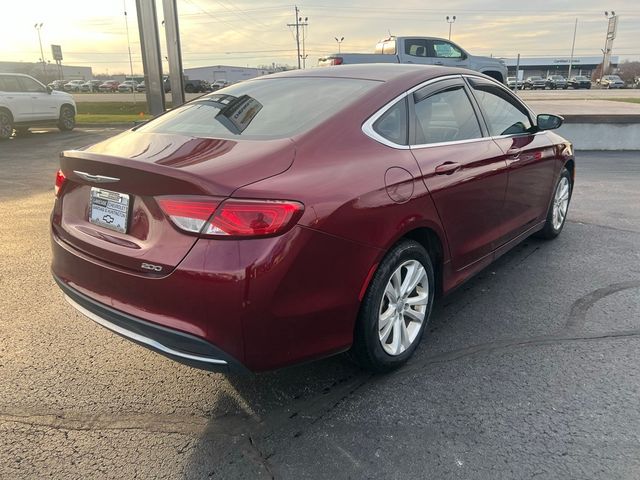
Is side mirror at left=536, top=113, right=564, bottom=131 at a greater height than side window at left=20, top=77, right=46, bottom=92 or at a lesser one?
lesser

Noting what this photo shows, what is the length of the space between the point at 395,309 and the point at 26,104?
621 inches

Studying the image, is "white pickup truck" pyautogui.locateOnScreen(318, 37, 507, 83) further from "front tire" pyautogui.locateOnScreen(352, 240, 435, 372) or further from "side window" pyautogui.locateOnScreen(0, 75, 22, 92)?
"front tire" pyautogui.locateOnScreen(352, 240, 435, 372)

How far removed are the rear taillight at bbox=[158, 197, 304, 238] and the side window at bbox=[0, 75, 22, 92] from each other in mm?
15519

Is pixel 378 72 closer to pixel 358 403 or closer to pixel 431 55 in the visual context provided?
pixel 358 403

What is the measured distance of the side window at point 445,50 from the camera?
1600cm

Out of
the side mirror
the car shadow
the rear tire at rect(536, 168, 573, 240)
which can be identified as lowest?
the car shadow

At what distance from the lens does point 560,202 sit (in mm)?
5238

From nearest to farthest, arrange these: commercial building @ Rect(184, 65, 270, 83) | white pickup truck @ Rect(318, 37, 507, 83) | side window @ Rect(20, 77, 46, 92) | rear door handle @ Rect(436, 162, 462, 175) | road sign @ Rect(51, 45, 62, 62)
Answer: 1. rear door handle @ Rect(436, 162, 462, 175)
2. side window @ Rect(20, 77, 46, 92)
3. white pickup truck @ Rect(318, 37, 507, 83)
4. road sign @ Rect(51, 45, 62, 62)
5. commercial building @ Rect(184, 65, 270, 83)

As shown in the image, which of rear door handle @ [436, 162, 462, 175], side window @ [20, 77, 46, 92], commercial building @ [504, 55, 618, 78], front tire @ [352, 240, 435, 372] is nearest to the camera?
front tire @ [352, 240, 435, 372]

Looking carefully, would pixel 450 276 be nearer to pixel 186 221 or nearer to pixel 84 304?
pixel 186 221

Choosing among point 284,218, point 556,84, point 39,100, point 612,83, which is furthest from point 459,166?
point 612,83

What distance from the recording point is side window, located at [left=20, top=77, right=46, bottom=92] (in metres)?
15.2

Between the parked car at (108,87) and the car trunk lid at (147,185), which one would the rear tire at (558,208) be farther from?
the parked car at (108,87)

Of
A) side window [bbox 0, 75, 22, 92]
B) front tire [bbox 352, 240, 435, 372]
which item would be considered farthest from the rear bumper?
side window [bbox 0, 75, 22, 92]
